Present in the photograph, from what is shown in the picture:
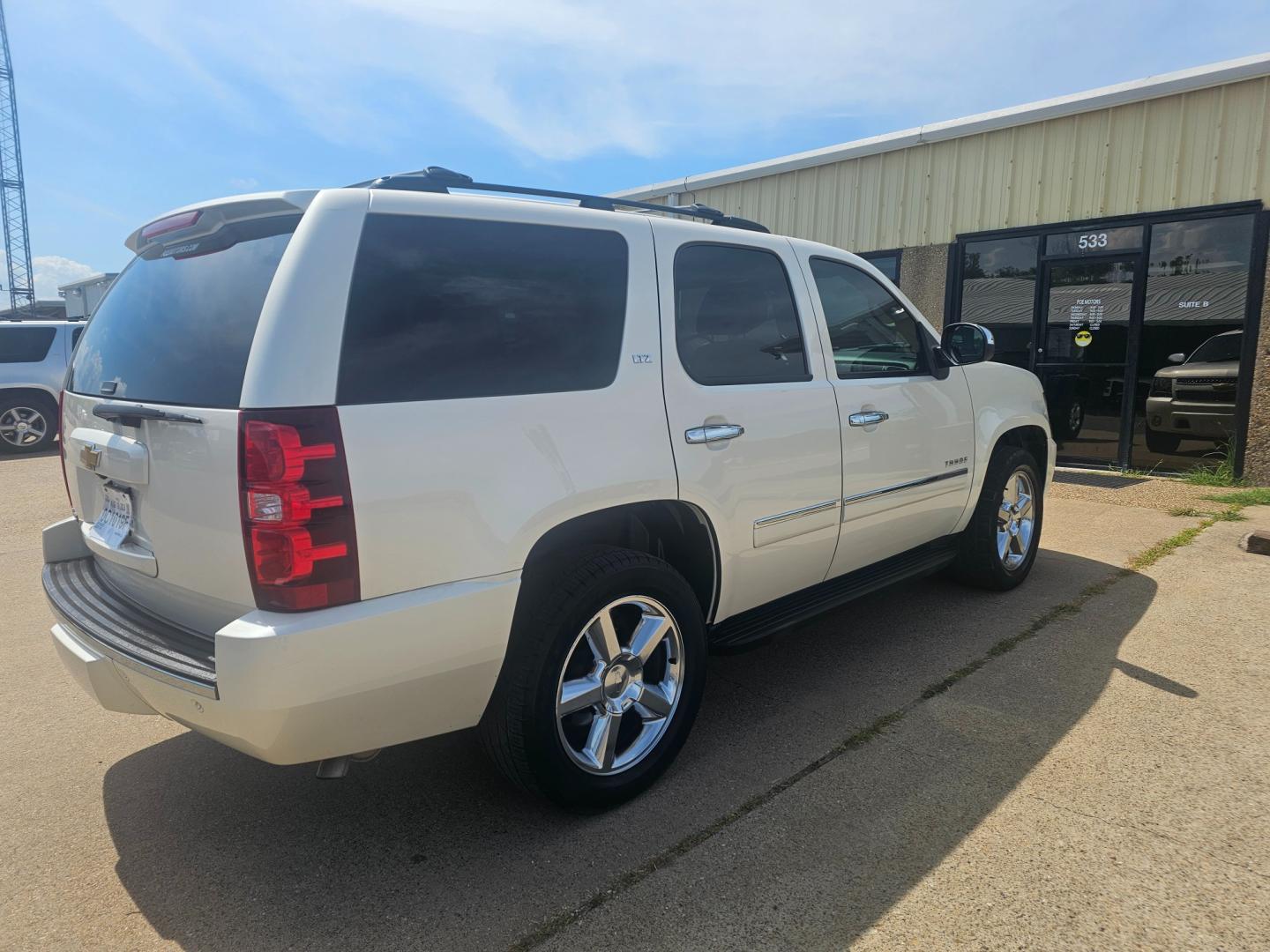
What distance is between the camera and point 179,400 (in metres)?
2.26

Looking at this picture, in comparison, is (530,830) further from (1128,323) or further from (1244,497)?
(1128,323)

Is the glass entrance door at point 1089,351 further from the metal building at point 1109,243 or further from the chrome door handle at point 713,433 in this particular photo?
the chrome door handle at point 713,433

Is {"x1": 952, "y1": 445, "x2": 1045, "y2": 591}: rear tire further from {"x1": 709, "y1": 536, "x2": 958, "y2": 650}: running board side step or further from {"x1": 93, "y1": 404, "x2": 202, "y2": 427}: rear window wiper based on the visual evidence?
{"x1": 93, "y1": 404, "x2": 202, "y2": 427}: rear window wiper

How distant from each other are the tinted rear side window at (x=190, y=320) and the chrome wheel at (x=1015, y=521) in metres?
3.90

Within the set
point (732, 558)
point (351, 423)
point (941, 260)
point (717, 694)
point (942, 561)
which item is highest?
point (941, 260)

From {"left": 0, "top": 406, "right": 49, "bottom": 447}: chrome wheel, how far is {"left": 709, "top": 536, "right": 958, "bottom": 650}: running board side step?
12124mm

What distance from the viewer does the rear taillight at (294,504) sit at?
202 cm

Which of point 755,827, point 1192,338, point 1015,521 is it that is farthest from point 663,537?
point 1192,338

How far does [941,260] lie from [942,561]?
6.67m

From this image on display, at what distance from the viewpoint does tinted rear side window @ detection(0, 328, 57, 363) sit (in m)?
11.5

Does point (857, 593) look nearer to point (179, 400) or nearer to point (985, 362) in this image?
point (985, 362)

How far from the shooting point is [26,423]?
11.6 meters

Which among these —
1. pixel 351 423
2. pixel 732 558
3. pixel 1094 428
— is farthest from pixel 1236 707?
pixel 1094 428

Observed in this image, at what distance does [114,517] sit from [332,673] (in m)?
1.07
